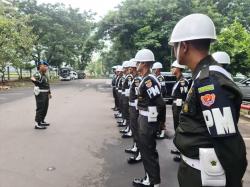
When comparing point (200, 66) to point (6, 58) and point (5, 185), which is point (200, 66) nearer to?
point (5, 185)

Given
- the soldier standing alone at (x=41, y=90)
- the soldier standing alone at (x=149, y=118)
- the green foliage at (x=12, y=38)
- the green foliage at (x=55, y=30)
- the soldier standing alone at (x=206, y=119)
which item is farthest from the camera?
the green foliage at (x=55, y=30)

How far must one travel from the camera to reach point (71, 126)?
31.8ft

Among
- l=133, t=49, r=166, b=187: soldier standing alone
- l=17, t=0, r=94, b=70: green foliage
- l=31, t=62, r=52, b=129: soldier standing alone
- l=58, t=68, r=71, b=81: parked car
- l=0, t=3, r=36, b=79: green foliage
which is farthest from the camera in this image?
l=58, t=68, r=71, b=81: parked car

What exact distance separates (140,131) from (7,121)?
709cm

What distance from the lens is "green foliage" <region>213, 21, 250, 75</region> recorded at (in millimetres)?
15055

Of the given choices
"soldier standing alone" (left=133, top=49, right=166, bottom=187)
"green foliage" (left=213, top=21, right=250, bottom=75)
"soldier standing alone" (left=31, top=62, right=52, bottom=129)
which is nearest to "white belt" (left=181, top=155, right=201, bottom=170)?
"soldier standing alone" (left=133, top=49, right=166, bottom=187)

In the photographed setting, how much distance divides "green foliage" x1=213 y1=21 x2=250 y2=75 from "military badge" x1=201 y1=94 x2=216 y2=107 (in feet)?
46.2

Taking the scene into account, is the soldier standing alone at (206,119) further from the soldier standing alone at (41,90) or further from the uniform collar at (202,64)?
the soldier standing alone at (41,90)

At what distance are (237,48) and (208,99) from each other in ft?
47.6

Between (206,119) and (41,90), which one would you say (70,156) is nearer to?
(41,90)

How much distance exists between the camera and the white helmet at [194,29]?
82.4 inches

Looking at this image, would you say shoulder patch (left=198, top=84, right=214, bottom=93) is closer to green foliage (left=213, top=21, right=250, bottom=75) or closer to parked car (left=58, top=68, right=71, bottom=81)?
green foliage (left=213, top=21, right=250, bottom=75)

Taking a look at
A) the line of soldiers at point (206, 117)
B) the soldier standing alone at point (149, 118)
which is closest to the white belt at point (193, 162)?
the line of soldiers at point (206, 117)

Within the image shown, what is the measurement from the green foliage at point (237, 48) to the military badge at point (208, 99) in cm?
1410
